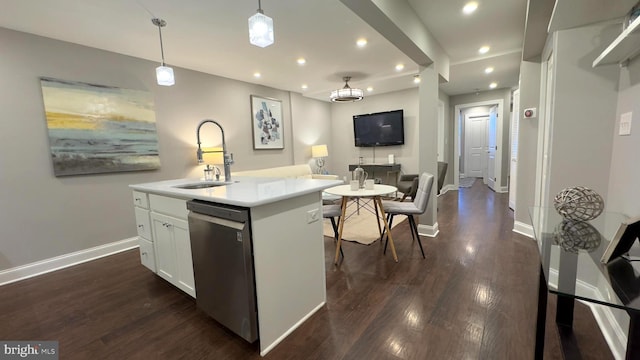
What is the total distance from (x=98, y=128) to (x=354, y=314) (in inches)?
135

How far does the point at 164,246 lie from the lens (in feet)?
7.18

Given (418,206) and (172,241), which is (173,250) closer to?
(172,241)

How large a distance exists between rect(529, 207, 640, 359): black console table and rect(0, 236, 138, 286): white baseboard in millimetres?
4094

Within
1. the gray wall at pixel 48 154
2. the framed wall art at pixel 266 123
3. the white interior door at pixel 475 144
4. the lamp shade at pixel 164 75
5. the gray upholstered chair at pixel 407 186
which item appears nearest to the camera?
the lamp shade at pixel 164 75

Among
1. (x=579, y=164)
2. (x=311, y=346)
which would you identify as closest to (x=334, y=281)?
(x=311, y=346)

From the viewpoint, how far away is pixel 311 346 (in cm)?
156

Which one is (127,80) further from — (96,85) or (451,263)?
(451,263)

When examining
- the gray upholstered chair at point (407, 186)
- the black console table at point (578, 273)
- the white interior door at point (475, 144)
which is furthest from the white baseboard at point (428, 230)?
the white interior door at point (475, 144)

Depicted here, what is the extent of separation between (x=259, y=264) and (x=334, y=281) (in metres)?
1.07

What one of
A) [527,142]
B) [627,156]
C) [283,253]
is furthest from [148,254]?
[527,142]

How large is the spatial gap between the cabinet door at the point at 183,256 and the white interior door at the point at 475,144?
29.6ft

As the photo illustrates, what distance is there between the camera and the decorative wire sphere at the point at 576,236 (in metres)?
1.21

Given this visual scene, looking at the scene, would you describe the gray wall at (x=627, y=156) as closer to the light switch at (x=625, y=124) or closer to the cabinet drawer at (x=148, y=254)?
the light switch at (x=625, y=124)

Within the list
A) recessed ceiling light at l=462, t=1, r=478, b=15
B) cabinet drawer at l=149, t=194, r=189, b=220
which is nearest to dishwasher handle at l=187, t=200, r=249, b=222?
cabinet drawer at l=149, t=194, r=189, b=220
